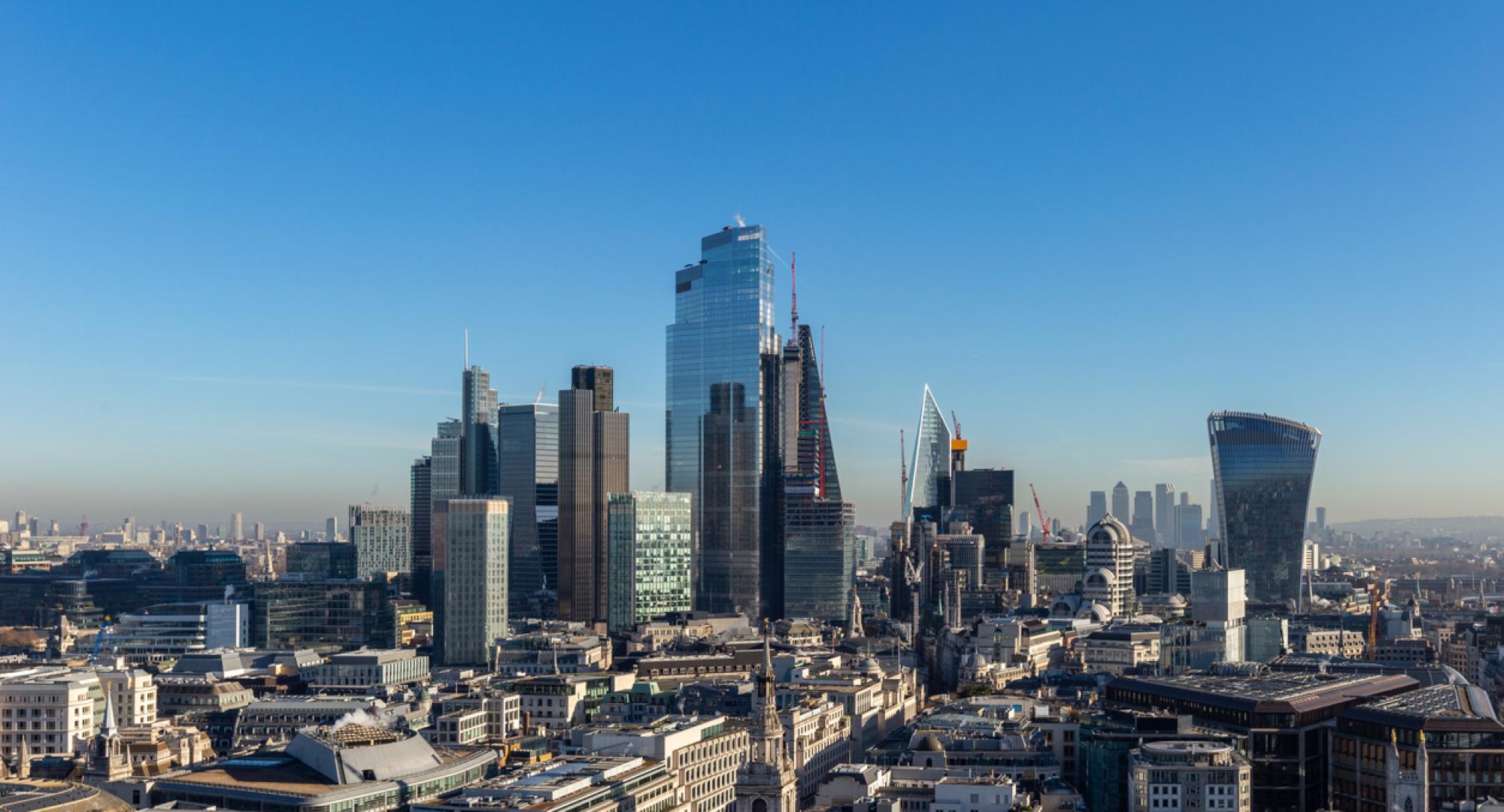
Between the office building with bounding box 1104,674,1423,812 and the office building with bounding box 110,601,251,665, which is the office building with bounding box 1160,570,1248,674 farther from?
the office building with bounding box 110,601,251,665

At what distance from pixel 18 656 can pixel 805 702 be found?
4031 inches

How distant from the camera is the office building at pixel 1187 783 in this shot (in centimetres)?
9844

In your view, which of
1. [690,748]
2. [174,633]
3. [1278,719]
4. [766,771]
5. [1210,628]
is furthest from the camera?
[174,633]

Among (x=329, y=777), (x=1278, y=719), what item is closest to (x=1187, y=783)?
(x=1278, y=719)

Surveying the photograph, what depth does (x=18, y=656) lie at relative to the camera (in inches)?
7313

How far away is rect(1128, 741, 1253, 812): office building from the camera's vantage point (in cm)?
9844

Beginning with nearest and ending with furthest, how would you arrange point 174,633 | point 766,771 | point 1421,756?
point 766,771
point 1421,756
point 174,633

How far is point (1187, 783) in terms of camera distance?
9894 centimetres

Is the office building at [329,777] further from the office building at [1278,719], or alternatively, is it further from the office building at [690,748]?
the office building at [1278,719]

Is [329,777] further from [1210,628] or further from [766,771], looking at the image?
[1210,628]

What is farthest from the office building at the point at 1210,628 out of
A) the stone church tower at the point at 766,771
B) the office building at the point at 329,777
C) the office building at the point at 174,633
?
the office building at the point at 174,633

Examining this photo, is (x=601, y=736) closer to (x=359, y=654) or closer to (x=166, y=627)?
(x=359, y=654)

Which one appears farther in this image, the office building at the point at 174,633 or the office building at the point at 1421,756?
the office building at the point at 174,633

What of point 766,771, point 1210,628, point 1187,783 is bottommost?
point 1187,783
